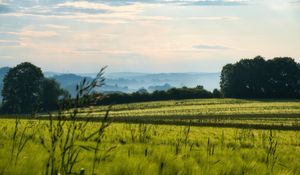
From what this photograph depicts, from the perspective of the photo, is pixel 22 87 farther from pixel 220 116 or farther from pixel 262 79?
pixel 220 116

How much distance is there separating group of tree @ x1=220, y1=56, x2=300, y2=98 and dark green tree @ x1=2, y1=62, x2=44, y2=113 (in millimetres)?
50285

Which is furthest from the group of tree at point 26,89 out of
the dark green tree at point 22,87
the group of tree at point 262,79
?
the group of tree at point 262,79

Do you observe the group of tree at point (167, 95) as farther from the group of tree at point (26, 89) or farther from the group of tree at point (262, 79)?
the group of tree at point (26, 89)

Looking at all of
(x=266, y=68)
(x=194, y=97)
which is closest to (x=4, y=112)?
(x=194, y=97)

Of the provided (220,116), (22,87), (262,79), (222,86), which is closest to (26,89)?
(22,87)

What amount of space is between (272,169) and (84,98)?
10.4 feet

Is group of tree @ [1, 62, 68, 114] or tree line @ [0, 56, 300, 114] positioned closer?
group of tree @ [1, 62, 68, 114]

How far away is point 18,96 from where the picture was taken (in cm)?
12094

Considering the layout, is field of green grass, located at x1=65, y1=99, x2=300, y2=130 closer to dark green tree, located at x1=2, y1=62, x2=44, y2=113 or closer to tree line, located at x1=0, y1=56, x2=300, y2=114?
tree line, located at x1=0, y1=56, x2=300, y2=114

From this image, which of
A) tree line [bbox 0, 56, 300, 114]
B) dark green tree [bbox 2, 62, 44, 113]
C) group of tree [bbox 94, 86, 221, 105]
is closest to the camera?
dark green tree [bbox 2, 62, 44, 113]

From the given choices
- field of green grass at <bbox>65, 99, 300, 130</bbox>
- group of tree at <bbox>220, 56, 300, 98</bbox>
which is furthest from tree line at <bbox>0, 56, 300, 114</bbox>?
field of green grass at <bbox>65, 99, 300, 130</bbox>

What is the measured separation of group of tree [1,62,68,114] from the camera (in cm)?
11921

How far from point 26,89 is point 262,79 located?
6214 centimetres

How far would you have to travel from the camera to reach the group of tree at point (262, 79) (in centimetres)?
12938
